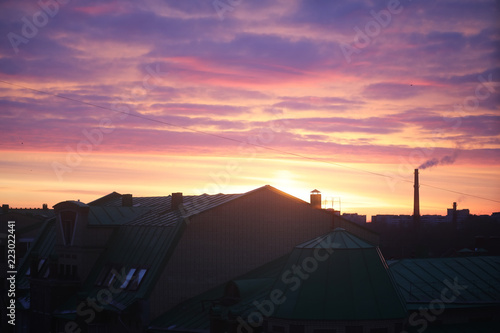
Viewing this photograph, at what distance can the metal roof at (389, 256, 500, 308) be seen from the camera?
167ft

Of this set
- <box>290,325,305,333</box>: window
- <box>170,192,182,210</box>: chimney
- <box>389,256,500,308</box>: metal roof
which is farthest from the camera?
<box>170,192,182,210</box>: chimney

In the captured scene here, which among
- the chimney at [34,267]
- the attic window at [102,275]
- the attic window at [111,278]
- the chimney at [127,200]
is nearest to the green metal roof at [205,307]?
the attic window at [111,278]

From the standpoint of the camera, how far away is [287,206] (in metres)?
58.8

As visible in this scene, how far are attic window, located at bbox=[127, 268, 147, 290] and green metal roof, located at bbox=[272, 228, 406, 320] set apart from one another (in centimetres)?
1380

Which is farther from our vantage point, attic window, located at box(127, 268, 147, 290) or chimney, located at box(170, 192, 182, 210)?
chimney, located at box(170, 192, 182, 210)

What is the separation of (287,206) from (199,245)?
8948 mm

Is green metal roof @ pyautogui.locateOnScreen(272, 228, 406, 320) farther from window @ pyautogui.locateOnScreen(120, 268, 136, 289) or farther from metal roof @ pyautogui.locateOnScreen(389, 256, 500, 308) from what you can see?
window @ pyautogui.locateOnScreen(120, 268, 136, 289)

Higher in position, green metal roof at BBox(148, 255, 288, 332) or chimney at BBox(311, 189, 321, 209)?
chimney at BBox(311, 189, 321, 209)

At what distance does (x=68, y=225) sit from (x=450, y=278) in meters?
33.7

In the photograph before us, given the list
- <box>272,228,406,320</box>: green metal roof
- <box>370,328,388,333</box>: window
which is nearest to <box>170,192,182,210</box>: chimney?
<box>272,228,406,320</box>: green metal roof

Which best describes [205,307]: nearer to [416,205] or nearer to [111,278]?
[111,278]

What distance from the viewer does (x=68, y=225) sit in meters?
63.2

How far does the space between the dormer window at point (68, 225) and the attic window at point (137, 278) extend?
1069 centimetres

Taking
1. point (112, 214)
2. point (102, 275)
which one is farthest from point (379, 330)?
point (112, 214)
